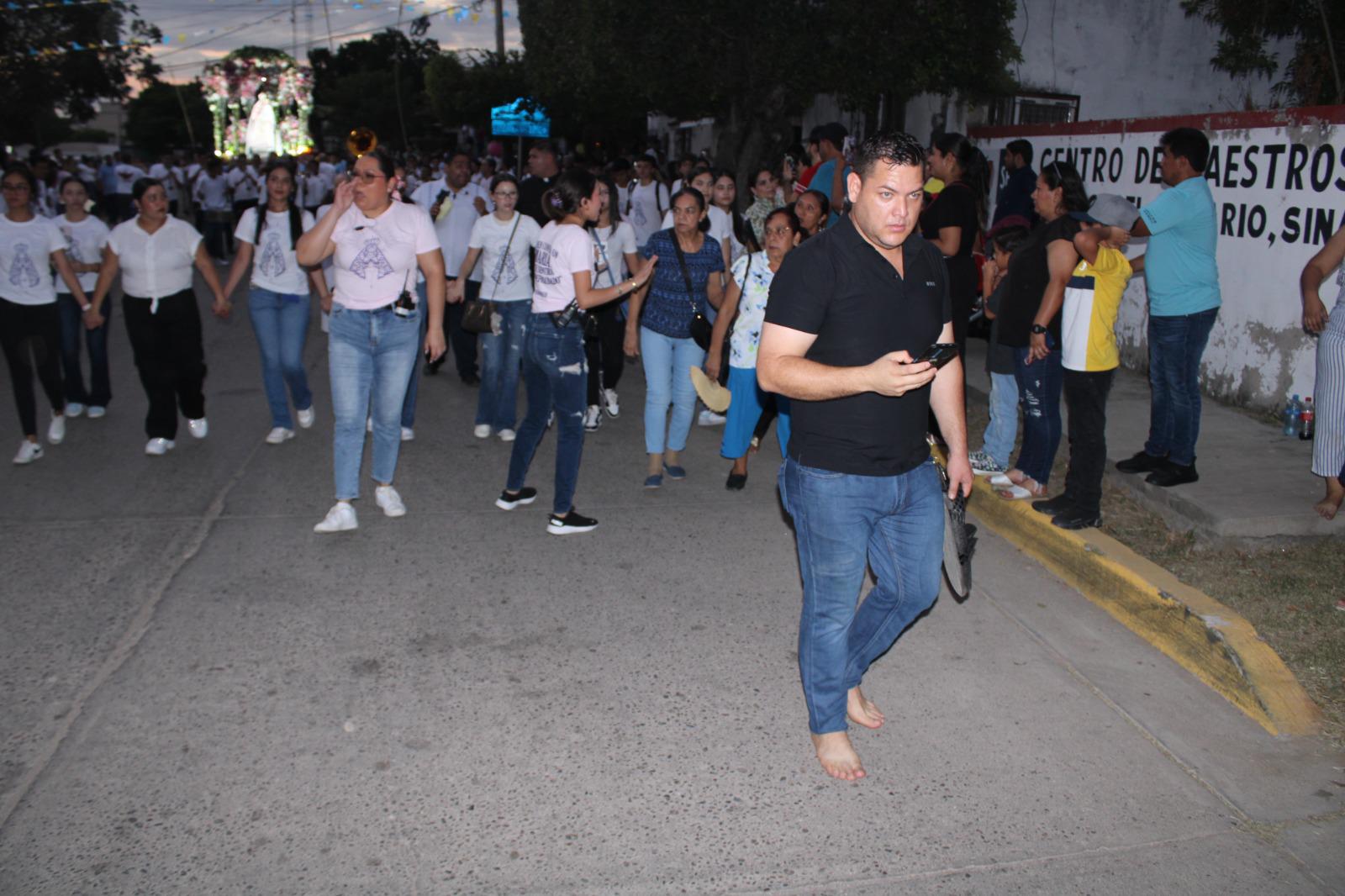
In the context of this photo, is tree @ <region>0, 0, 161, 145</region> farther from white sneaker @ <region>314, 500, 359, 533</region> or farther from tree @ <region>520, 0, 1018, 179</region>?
white sneaker @ <region>314, 500, 359, 533</region>

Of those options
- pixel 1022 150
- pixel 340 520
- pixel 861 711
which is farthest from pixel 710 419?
pixel 861 711

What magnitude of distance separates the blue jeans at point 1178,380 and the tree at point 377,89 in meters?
60.1

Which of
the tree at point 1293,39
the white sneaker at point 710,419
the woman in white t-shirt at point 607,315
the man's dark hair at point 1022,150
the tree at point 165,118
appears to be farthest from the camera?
the tree at point 165,118

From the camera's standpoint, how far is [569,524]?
6066 millimetres

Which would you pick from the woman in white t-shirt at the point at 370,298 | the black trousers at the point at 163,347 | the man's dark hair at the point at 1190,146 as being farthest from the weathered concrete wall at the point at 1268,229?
the black trousers at the point at 163,347

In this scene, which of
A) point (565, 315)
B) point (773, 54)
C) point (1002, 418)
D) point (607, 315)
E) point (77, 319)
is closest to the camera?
point (565, 315)

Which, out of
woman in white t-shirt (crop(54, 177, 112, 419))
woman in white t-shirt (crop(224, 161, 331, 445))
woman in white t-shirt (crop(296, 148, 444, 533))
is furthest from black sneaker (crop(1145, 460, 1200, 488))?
woman in white t-shirt (crop(54, 177, 112, 419))

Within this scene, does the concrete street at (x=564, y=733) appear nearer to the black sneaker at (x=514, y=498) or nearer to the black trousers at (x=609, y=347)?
the black sneaker at (x=514, y=498)

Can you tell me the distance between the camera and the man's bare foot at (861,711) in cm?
398

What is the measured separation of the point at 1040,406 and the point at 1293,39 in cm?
1027

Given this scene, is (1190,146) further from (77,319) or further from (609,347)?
(77,319)

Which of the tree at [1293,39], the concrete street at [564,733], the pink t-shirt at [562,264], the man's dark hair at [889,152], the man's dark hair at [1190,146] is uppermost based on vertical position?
the tree at [1293,39]

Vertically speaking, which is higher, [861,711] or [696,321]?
[696,321]

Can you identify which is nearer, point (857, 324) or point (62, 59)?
point (857, 324)
